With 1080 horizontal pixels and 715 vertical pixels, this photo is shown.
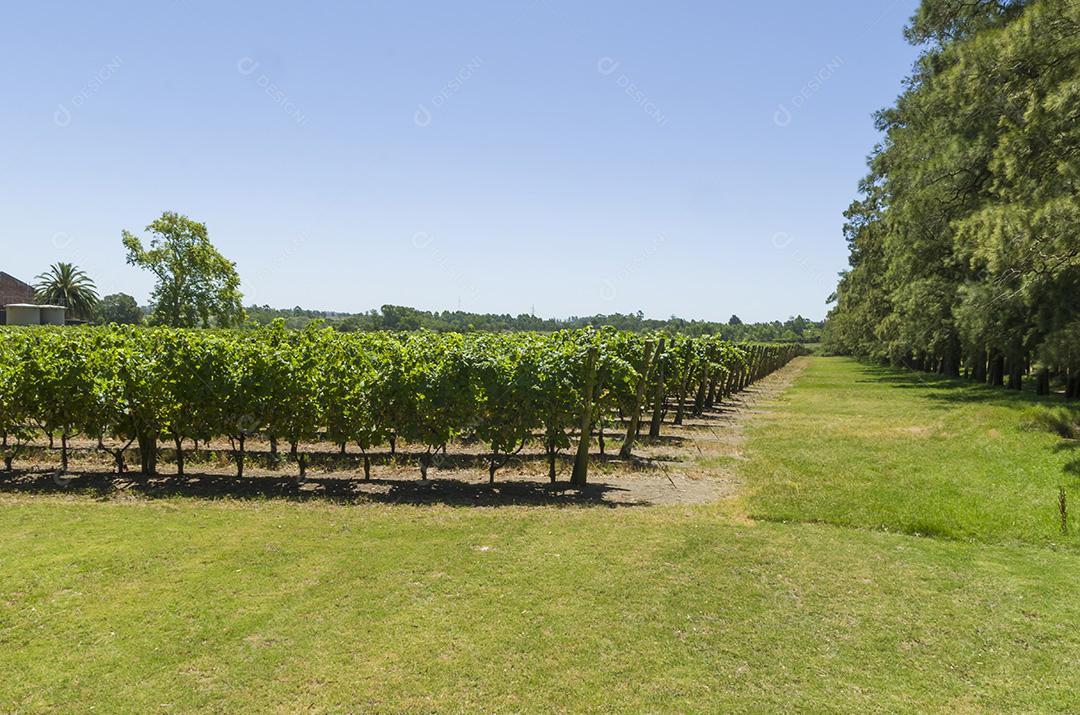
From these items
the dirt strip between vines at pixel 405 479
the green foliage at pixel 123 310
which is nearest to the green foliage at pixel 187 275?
the dirt strip between vines at pixel 405 479

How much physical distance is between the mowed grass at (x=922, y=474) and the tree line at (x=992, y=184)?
13.0ft

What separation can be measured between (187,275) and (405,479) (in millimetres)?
58641

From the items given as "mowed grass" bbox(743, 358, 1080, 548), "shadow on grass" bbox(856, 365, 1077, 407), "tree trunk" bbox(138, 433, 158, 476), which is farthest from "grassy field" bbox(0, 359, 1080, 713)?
"shadow on grass" bbox(856, 365, 1077, 407)

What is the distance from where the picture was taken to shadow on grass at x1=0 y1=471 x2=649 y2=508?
10172 mm

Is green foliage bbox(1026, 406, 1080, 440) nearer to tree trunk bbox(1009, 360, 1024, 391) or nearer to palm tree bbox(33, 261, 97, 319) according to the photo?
tree trunk bbox(1009, 360, 1024, 391)

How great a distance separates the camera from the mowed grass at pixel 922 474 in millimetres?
8867

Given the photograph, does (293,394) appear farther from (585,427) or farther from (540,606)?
(540,606)

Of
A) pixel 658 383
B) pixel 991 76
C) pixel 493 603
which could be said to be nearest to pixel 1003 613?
pixel 493 603

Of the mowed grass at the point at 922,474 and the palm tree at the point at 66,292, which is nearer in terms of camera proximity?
the mowed grass at the point at 922,474

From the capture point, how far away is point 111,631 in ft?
17.0

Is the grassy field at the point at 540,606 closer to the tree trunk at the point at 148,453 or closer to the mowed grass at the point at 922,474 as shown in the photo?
the mowed grass at the point at 922,474

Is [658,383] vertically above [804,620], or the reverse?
[658,383]

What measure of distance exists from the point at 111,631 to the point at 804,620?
19.2 feet

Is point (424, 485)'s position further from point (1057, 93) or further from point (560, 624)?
point (1057, 93)
